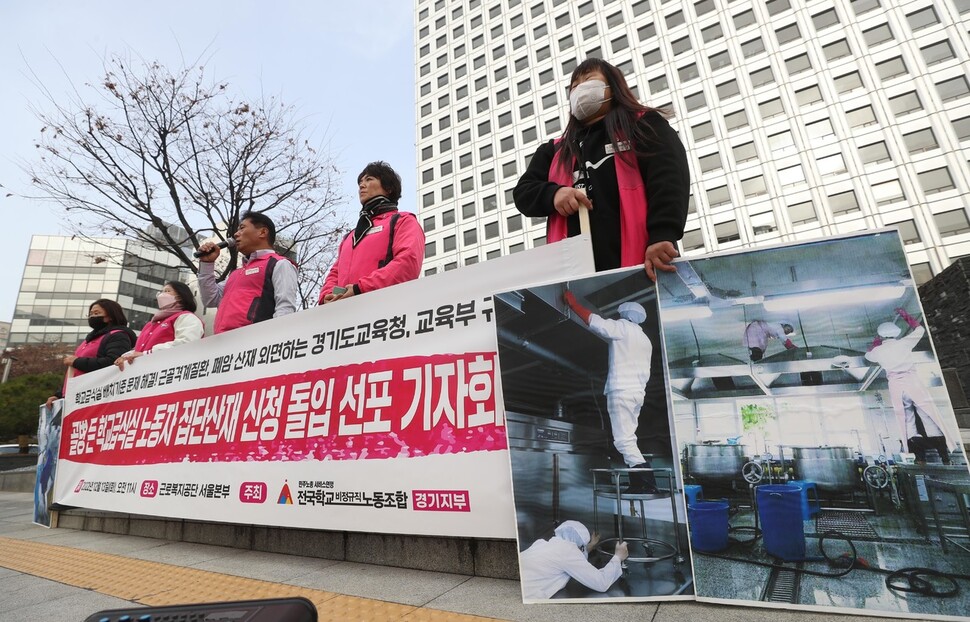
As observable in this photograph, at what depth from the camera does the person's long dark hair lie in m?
2.11

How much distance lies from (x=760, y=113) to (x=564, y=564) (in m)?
32.6

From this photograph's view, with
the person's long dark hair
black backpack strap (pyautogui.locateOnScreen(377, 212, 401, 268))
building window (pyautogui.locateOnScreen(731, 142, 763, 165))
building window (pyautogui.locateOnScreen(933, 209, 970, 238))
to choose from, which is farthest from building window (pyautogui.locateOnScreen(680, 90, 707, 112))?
black backpack strap (pyautogui.locateOnScreen(377, 212, 401, 268))

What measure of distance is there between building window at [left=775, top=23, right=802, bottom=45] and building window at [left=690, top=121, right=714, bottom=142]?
19.0 ft

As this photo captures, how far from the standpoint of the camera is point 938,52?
2356 cm

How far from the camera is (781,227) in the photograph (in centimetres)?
2520

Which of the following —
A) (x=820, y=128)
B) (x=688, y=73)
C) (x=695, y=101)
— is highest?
(x=688, y=73)

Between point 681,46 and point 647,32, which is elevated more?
point 647,32

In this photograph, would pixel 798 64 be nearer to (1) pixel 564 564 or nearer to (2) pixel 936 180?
(2) pixel 936 180

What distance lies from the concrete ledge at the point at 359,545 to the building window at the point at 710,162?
30709 millimetres

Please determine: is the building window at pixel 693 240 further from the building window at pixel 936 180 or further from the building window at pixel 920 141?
the building window at pixel 920 141

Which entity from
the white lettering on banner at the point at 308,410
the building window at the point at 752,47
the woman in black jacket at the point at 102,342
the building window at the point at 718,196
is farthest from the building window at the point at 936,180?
the woman in black jacket at the point at 102,342

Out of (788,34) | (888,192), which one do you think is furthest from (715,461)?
(788,34)

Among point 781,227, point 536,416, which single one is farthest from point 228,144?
point 781,227

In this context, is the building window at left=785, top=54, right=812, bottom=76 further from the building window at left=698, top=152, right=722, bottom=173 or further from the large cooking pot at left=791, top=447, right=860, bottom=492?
the large cooking pot at left=791, top=447, right=860, bottom=492
